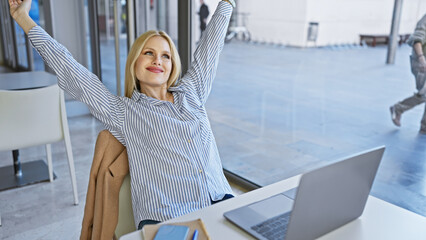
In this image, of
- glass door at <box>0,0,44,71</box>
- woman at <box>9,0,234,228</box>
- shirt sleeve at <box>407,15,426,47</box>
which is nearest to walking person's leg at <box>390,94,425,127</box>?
shirt sleeve at <box>407,15,426,47</box>

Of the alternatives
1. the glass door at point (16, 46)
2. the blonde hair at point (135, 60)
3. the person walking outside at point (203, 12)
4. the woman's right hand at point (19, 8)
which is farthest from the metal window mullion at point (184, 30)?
the glass door at point (16, 46)

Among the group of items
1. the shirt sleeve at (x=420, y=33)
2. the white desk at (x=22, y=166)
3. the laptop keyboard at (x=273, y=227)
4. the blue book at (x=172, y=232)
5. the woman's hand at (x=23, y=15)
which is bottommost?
the white desk at (x=22, y=166)

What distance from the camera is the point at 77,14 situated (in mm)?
4801

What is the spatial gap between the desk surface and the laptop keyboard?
2.32 m

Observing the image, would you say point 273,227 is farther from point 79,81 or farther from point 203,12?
point 203,12

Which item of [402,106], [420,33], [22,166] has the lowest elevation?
[22,166]

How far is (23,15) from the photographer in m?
1.54

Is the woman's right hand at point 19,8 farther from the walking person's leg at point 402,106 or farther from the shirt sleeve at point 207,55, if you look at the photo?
the walking person's leg at point 402,106

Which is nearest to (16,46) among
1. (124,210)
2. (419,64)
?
(124,210)

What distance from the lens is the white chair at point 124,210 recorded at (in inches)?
60.9

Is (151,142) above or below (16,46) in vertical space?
above

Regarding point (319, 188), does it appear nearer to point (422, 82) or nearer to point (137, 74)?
point (137, 74)

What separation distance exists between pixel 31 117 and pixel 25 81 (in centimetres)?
74

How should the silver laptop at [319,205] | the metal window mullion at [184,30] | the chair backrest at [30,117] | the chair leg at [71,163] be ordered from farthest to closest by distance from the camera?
1. the metal window mullion at [184,30]
2. the chair leg at [71,163]
3. the chair backrest at [30,117]
4. the silver laptop at [319,205]
